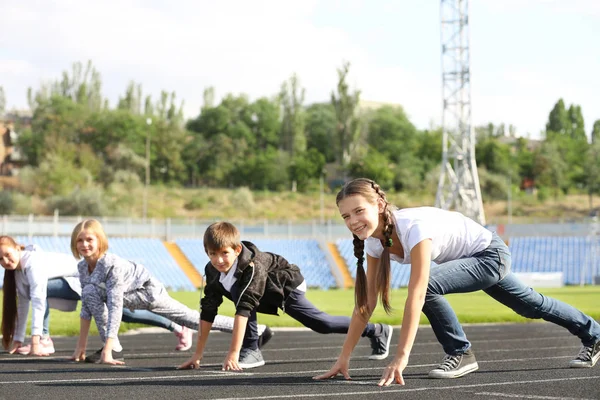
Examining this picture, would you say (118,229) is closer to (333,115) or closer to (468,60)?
(468,60)

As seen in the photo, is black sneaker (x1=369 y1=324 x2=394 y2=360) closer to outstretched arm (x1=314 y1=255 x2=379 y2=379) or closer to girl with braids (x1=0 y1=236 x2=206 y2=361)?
outstretched arm (x1=314 y1=255 x2=379 y2=379)

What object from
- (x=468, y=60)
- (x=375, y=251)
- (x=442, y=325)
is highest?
(x=468, y=60)

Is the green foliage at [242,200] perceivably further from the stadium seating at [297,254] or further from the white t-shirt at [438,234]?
the white t-shirt at [438,234]

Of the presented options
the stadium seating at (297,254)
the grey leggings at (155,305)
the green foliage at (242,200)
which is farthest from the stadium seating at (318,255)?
the green foliage at (242,200)

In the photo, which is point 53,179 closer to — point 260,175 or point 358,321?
point 260,175

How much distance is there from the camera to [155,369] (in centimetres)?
742

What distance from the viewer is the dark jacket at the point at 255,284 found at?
686 cm

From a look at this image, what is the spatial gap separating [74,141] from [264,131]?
22.2 meters

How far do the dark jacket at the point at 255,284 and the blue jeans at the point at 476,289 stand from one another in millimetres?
1530

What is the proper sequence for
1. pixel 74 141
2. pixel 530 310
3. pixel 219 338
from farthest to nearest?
pixel 74 141 → pixel 219 338 → pixel 530 310

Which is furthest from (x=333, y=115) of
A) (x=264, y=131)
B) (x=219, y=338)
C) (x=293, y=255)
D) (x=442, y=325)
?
(x=442, y=325)

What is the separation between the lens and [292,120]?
320 ft

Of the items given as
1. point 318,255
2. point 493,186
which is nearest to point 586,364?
point 318,255

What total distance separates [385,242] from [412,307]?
0.44 metres
